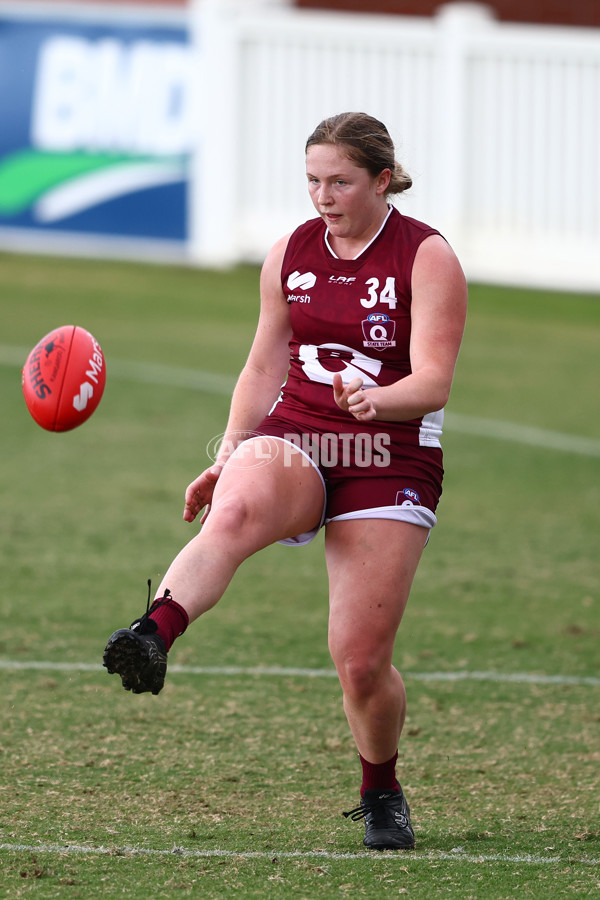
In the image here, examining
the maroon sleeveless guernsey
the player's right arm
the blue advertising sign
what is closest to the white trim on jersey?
the maroon sleeveless guernsey

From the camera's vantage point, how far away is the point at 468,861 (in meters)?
4.37

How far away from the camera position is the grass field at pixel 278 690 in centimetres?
435

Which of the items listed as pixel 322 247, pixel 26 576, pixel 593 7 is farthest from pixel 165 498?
pixel 593 7

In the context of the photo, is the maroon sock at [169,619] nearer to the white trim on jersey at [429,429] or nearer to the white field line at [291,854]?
the white field line at [291,854]

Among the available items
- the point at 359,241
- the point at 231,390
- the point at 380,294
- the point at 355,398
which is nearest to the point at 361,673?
the point at 355,398

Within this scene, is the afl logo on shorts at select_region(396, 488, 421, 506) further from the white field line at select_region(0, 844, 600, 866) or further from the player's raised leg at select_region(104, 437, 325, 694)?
the white field line at select_region(0, 844, 600, 866)

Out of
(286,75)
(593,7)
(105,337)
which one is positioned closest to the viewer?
(105,337)

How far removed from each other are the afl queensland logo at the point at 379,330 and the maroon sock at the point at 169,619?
39.0 inches

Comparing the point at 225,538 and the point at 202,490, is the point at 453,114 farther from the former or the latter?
the point at 225,538

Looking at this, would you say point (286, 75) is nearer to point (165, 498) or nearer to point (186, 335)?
point (186, 335)

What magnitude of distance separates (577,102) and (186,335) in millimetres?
5646

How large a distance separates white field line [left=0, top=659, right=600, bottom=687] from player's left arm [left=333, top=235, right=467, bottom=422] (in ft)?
7.72

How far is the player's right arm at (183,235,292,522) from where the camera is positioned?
463 centimetres

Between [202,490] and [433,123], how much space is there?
14704 mm
